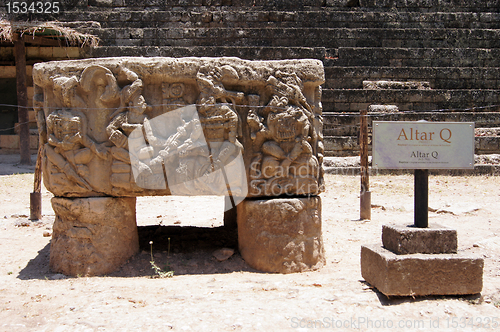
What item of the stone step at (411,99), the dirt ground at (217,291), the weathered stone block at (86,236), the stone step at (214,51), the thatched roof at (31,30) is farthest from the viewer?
the stone step at (214,51)

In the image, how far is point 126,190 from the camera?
12.7ft

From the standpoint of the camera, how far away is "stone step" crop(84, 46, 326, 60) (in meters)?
10.6

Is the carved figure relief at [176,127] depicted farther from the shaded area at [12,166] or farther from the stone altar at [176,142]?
the shaded area at [12,166]

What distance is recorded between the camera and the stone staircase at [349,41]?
1002 centimetres

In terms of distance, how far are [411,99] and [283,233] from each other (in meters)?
7.50

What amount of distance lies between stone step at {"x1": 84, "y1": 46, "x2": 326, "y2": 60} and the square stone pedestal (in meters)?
8.15

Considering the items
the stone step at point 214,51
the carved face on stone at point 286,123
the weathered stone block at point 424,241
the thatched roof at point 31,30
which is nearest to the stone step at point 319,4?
the stone step at point 214,51

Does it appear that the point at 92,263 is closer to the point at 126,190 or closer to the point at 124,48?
the point at 126,190

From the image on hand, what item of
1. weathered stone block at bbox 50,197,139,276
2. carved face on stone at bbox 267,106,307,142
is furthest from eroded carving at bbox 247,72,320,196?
weathered stone block at bbox 50,197,139,276

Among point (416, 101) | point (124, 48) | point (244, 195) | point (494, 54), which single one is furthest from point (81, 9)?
point (494, 54)

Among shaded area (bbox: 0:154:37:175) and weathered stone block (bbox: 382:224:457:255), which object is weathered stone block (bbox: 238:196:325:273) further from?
shaded area (bbox: 0:154:37:175)

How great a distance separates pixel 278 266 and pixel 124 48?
8.52 meters

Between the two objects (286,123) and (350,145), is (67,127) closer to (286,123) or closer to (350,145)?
(286,123)

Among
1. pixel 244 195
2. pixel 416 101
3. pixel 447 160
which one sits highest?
pixel 416 101
